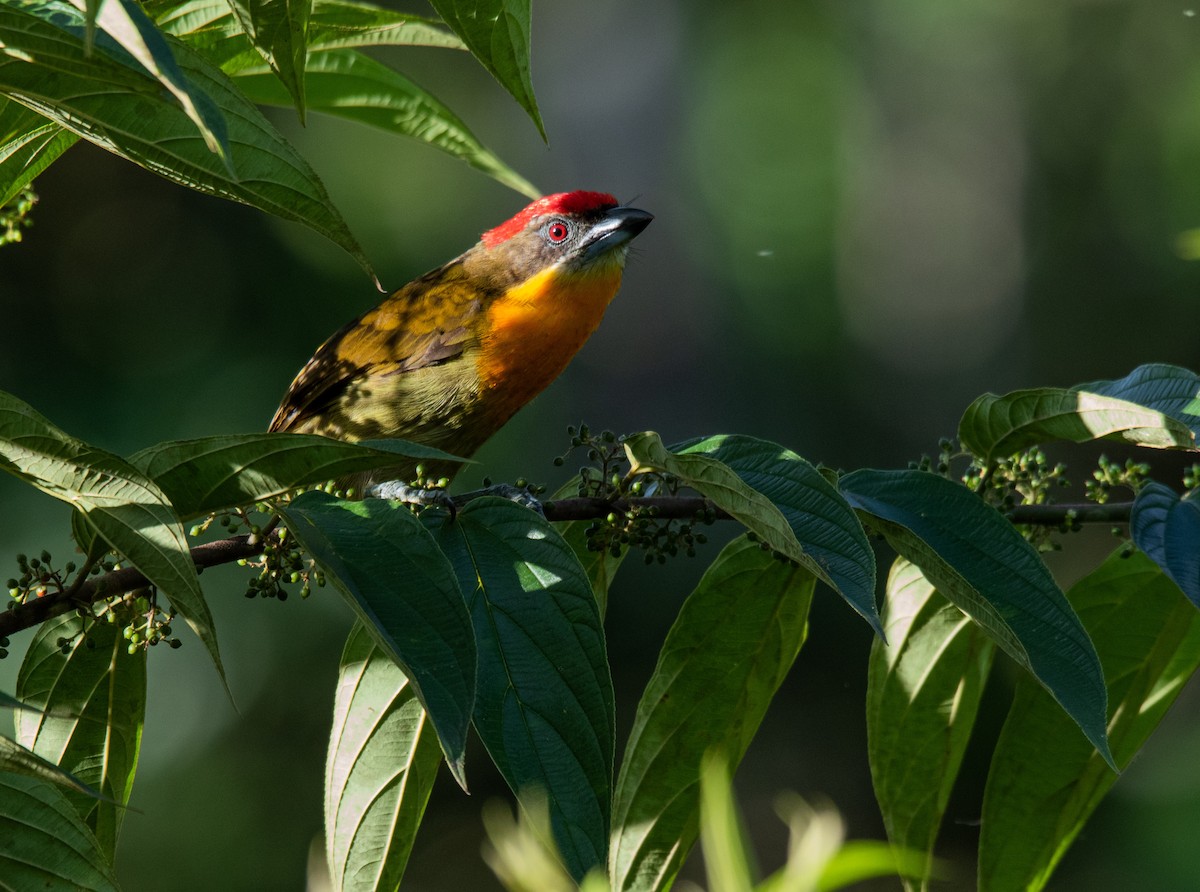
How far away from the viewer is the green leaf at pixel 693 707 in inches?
62.6

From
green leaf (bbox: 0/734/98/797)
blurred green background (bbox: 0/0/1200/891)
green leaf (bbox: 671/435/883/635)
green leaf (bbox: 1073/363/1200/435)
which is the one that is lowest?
blurred green background (bbox: 0/0/1200/891)

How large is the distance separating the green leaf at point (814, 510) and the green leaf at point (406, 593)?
31 cm

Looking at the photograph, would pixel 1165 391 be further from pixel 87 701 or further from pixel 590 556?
pixel 87 701

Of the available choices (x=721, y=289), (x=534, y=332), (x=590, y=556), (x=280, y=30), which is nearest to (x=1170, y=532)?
(x=590, y=556)

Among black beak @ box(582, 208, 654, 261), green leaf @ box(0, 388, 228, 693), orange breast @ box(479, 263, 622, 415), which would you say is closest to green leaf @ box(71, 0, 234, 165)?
green leaf @ box(0, 388, 228, 693)

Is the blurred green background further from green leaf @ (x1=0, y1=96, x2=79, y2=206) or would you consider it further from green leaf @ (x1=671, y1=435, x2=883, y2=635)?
green leaf @ (x1=671, y1=435, x2=883, y2=635)

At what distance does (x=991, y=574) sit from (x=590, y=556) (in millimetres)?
545

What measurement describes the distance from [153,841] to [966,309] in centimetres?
714

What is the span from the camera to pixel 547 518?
60.1 inches

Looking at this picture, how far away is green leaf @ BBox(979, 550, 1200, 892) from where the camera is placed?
158cm

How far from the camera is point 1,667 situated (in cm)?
529

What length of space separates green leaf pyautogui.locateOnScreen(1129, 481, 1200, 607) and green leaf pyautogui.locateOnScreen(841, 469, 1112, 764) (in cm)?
11

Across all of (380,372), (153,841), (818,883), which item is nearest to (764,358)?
(153,841)

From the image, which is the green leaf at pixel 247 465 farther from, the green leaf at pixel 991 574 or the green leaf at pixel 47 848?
the green leaf at pixel 991 574
